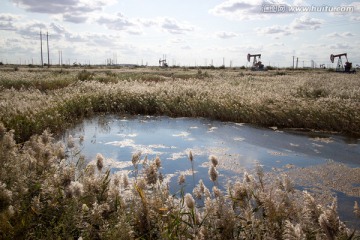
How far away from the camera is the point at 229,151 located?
31.0 ft

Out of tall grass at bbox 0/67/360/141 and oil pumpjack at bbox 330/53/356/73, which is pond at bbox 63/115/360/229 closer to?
tall grass at bbox 0/67/360/141

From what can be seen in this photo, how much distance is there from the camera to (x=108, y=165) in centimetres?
781

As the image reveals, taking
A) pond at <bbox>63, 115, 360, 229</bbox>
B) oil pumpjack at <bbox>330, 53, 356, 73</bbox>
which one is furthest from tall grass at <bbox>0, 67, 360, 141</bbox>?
oil pumpjack at <bbox>330, 53, 356, 73</bbox>

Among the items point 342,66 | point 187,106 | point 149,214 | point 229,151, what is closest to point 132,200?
point 149,214

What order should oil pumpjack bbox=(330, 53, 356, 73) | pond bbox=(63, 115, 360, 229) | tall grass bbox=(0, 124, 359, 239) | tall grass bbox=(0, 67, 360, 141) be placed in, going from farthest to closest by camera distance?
oil pumpjack bbox=(330, 53, 356, 73)
tall grass bbox=(0, 67, 360, 141)
pond bbox=(63, 115, 360, 229)
tall grass bbox=(0, 124, 359, 239)

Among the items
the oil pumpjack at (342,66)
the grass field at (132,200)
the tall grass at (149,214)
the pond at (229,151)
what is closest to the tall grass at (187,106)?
the grass field at (132,200)

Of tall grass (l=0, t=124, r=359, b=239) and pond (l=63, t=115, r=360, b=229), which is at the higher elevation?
tall grass (l=0, t=124, r=359, b=239)

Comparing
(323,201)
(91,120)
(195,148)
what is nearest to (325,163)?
(323,201)

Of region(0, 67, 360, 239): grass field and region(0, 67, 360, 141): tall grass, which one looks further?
region(0, 67, 360, 141): tall grass

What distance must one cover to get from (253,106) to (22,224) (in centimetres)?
1221

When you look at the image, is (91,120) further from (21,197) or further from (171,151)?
(21,197)

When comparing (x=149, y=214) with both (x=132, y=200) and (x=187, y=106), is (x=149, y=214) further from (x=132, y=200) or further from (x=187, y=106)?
(x=187, y=106)

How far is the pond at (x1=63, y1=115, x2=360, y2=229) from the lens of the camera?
693cm

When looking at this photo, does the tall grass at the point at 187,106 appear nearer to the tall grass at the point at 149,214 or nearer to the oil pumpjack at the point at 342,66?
the tall grass at the point at 149,214
